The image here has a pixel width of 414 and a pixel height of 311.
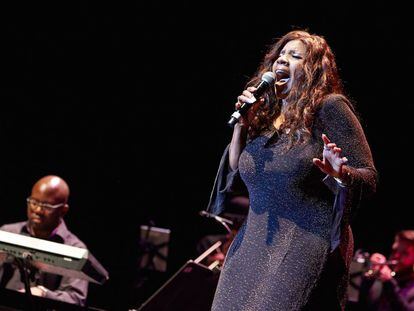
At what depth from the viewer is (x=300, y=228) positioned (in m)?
2.33

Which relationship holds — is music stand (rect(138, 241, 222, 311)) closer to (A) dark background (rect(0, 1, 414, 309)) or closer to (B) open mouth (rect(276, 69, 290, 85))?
(B) open mouth (rect(276, 69, 290, 85))

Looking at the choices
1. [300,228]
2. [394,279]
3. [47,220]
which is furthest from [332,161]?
[394,279]

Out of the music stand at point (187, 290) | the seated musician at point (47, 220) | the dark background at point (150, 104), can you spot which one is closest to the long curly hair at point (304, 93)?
the music stand at point (187, 290)

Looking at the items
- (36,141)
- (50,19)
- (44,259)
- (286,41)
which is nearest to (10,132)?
(36,141)

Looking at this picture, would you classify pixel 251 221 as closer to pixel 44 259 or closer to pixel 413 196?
pixel 44 259

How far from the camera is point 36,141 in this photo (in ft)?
24.0

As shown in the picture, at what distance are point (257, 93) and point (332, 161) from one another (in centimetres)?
48

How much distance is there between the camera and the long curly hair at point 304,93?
245cm

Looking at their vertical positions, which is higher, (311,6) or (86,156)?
(311,6)

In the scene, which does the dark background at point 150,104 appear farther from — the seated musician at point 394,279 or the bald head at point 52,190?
the bald head at point 52,190

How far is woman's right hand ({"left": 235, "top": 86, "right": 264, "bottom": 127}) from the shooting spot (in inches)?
95.4

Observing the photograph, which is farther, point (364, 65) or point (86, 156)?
point (86, 156)

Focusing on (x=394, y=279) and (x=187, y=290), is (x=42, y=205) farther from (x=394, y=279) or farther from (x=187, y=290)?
(x=394, y=279)

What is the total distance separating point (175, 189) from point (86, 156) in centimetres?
106
